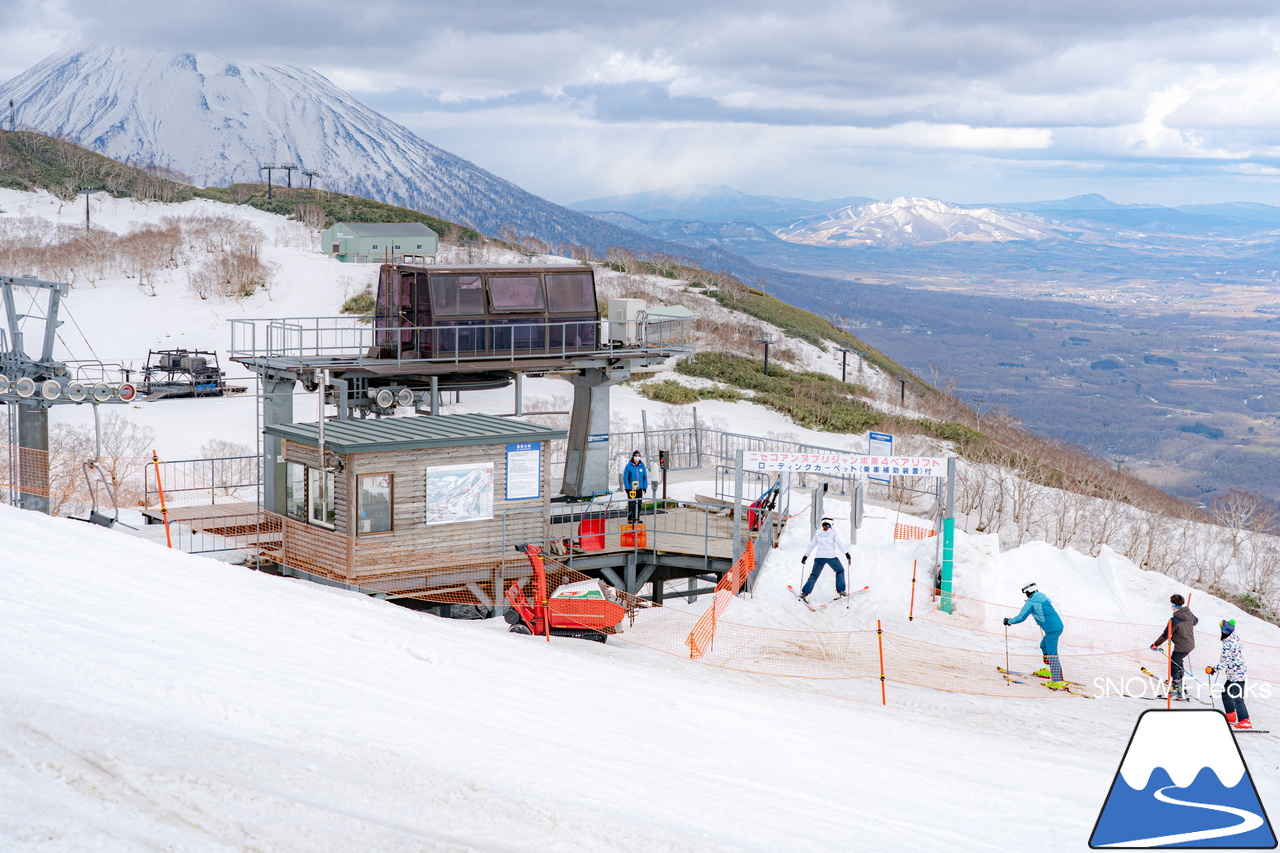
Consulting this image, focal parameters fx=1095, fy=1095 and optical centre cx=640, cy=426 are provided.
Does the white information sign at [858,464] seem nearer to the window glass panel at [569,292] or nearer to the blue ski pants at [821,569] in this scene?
the blue ski pants at [821,569]

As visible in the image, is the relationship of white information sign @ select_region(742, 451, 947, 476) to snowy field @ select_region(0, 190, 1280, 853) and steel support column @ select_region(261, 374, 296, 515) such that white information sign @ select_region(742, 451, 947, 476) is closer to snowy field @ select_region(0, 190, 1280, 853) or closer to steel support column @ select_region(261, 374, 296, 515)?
snowy field @ select_region(0, 190, 1280, 853)

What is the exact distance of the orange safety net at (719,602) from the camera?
60.0 feet

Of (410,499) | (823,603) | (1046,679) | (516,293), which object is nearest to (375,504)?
(410,499)

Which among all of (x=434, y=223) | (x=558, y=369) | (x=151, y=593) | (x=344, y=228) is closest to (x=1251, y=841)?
(x=151, y=593)

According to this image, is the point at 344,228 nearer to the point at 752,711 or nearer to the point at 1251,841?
the point at 752,711

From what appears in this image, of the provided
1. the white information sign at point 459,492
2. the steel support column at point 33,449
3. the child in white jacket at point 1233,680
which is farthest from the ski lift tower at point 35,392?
the child in white jacket at point 1233,680

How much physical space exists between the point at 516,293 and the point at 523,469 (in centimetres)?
611

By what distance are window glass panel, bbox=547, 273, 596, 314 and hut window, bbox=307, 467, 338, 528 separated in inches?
327

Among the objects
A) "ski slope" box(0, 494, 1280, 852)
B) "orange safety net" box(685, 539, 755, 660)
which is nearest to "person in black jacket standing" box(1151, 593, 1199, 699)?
"ski slope" box(0, 494, 1280, 852)

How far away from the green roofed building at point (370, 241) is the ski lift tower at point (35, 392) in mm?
47059

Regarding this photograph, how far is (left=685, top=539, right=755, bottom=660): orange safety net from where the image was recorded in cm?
1830

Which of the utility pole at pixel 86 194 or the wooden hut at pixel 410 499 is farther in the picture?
the utility pole at pixel 86 194

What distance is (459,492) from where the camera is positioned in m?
20.2

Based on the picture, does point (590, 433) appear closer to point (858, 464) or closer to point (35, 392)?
point (858, 464)
